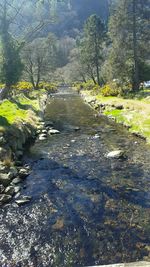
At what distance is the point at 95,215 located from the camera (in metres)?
14.8

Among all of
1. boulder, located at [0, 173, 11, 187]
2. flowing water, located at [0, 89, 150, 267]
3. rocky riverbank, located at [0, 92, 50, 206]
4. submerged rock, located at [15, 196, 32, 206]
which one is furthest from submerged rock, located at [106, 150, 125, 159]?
submerged rock, located at [15, 196, 32, 206]

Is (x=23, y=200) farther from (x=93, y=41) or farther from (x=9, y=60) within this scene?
(x=93, y=41)

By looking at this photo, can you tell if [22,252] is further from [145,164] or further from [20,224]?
[145,164]

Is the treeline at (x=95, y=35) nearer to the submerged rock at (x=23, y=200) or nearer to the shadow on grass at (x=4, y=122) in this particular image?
the shadow on grass at (x=4, y=122)

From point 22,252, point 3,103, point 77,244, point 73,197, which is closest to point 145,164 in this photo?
point 73,197

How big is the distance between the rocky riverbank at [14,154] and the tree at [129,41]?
24.5m

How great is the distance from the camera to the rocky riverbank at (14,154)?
56.5ft

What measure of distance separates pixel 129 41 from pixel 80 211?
44215mm

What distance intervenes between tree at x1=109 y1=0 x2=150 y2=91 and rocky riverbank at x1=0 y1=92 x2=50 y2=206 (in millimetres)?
24514

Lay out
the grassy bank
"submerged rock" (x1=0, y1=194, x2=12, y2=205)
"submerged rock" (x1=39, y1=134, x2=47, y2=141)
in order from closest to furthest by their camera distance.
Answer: "submerged rock" (x1=0, y1=194, x2=12, y2=205), "submerged rock" (x1=39, y1=134, x2=47, y2=141), the grassy bank

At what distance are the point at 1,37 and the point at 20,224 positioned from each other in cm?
3614

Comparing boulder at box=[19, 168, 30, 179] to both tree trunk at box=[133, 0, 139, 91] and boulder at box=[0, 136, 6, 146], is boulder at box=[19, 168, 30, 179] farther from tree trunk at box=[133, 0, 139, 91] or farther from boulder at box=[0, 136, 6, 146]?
tree trunk at box=[133, 0, 139, 91]

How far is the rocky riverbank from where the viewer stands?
1723 cm

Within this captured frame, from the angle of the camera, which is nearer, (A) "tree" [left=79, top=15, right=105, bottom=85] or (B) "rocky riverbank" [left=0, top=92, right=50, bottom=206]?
(B) "rocky riverbank" [left=0, top=92, right=50, bottom=206]
